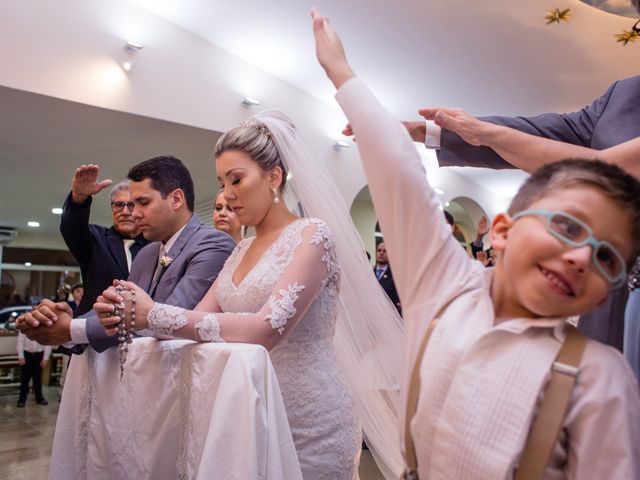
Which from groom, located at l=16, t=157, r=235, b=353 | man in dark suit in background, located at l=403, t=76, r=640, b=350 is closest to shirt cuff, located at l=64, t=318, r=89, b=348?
groom, located at l=16, t=157, r=235, b=353

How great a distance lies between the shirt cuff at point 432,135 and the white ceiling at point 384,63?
5.41m

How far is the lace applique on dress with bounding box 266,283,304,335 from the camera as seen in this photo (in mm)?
1733

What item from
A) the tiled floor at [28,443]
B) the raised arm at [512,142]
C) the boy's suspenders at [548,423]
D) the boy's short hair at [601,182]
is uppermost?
the raised arm at [512,142]

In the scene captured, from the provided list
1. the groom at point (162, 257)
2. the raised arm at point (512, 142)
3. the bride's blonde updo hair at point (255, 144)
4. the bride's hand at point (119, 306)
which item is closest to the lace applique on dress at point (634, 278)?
the raised arm at point (512, 142)

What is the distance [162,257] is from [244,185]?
2.08ft

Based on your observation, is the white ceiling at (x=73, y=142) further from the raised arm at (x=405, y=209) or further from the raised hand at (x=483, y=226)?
the raised arm at (x=405, y=209)

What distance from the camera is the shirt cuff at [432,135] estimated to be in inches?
59.7

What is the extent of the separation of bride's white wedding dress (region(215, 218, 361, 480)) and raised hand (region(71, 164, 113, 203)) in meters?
1.29

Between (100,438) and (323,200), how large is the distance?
1.10 metres

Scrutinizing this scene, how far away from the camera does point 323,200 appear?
7.52 feet

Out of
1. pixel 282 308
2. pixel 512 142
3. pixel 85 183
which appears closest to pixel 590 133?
pixel 512 142

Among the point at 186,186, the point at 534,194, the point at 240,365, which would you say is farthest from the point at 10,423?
the point at 534,194

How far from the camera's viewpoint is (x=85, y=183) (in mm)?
3002

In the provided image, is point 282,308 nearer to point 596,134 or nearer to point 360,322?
point 360,322
